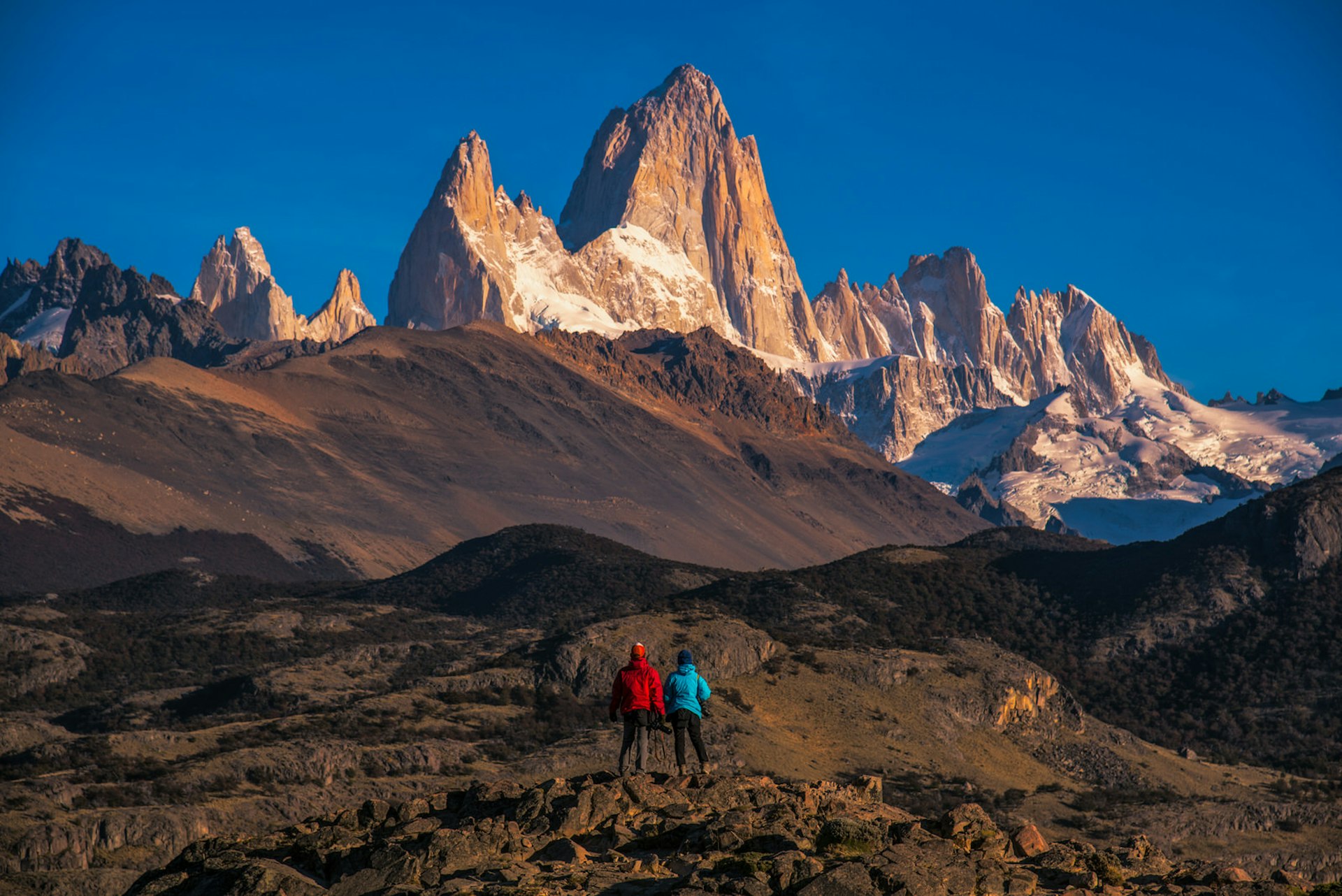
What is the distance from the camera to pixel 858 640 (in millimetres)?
170750

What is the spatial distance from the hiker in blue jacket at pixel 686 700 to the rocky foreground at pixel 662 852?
1037 mm

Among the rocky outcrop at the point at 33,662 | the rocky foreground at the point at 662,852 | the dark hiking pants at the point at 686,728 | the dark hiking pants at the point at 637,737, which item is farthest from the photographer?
the rocky outcrop at the point at 33,662

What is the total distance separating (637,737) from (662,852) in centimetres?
846

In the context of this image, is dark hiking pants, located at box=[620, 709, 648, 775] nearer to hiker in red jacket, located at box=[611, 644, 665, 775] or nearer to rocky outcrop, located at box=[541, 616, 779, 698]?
hiker in red jacket, located at box=[611, 644, 665, 775]

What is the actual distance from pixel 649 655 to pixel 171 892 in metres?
91.4

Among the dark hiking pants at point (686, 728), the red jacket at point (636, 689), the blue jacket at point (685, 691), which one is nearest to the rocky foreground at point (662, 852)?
the dark hiking pants at point (686, 728)

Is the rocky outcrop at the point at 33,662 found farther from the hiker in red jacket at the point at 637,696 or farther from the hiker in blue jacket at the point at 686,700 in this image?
the hiker in blue jacket at the point at 686,700

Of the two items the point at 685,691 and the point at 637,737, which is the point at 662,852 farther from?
the point at 637,737

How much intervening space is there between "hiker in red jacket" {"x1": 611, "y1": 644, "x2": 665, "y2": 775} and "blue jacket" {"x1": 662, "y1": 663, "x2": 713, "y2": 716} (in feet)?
1.00

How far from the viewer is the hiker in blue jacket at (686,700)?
50.3 metres

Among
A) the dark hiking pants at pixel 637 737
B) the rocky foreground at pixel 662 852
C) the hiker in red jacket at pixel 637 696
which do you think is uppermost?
the hiker in red jacket at pixel 637 696

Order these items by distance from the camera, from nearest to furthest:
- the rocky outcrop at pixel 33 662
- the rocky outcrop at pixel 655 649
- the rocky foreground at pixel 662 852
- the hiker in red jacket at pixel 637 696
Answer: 1. the rocky foreground at pixel 662 852
2. the hiker in red jacket at pixel 637 696
3. the rocky outcrop at pixel 655 649
4. the rocky outcrop at pixel 33 662

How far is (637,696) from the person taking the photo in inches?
1946

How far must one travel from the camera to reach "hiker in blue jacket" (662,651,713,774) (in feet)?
165
